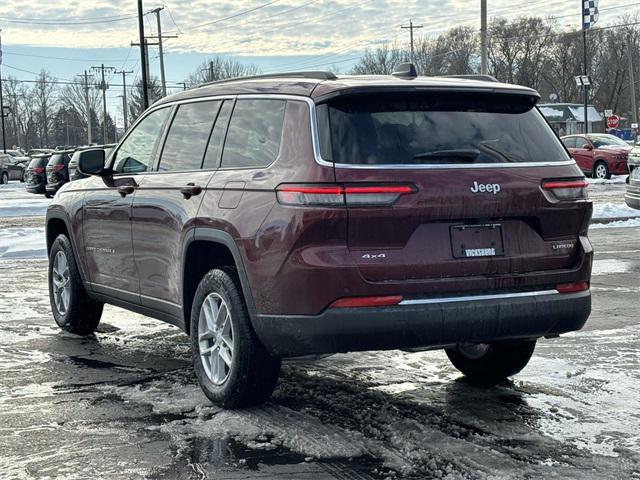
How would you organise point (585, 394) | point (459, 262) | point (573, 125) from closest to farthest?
point (459, 262) < point (585, 394) < point (573, 125)

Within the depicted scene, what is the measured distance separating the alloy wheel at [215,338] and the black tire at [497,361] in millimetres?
1630

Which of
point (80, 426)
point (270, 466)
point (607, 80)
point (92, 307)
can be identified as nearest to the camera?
point (270, 466)

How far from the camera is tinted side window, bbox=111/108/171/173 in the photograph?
20.6 feet

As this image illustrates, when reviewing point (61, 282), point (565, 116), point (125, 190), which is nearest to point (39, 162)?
point (61, 282)

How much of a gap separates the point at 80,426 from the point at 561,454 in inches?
97.7

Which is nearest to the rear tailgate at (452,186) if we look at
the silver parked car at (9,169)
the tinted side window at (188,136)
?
the tinted side window at (188,136)

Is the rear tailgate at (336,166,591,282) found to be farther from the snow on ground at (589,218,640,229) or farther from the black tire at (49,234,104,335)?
the snow on ground at (589,218,640,229)

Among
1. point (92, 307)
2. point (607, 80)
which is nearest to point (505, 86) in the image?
point (92, 307)

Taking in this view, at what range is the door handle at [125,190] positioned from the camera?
6.27 metres

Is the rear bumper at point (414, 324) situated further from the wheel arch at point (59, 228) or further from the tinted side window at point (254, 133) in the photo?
the wheel arch at point (59, 228)

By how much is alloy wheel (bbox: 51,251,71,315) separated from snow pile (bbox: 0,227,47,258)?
23.4ft

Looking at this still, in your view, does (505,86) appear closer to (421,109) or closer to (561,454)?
(421,109)

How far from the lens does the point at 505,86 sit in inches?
199

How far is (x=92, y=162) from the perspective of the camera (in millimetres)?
6770
